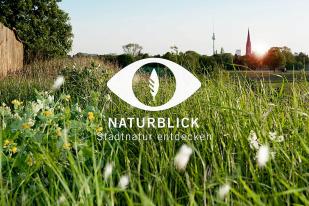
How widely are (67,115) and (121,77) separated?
1706 millimetres

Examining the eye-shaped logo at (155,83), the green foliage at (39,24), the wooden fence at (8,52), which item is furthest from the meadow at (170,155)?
the green foliage at (39,24)

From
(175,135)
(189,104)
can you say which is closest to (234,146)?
(175,135)

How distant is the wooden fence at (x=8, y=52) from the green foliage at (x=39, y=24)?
4845mm

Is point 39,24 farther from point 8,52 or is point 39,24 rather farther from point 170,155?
point 170,155

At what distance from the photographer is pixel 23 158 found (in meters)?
3.03

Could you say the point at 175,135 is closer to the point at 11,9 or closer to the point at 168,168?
the point at 168,168

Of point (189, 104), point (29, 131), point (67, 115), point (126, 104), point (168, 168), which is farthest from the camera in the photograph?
point (126, 104)

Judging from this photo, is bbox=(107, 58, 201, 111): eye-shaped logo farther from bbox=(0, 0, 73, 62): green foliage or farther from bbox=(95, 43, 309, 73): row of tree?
bbox=(0, 0, 73, 62): green foliage

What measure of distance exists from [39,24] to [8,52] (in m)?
9.72

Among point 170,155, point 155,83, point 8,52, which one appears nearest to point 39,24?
point 8,52

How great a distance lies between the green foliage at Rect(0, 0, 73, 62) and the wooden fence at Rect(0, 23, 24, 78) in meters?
4.84

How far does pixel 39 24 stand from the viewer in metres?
25.9

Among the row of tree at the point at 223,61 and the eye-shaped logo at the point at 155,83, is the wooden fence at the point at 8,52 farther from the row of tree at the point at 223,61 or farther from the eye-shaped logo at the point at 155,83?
the eye-shaped logo at the point at 155,83

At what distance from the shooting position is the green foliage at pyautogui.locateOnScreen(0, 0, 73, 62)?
25031 mm
